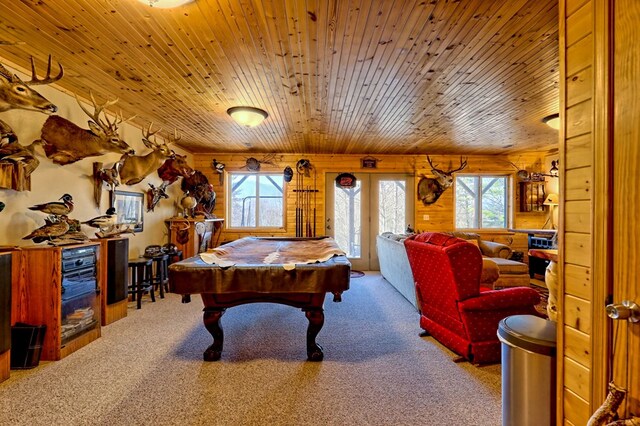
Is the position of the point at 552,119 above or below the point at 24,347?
above

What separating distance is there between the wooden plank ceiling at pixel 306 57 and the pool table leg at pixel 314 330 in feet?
7.36

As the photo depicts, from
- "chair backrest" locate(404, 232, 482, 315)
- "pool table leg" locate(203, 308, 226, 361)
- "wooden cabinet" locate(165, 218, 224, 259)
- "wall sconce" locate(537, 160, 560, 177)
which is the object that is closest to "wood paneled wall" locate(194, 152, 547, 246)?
"wall sconce" locate(537, 160, 560, 177)

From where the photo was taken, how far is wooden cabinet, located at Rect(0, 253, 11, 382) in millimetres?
2244

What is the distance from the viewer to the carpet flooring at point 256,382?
1.89 metres

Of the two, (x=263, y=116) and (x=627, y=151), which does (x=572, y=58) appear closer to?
(x=627, y=151)

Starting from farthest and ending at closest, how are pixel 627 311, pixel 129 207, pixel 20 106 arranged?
pixel 129 207 → pixel 20 106 → pixel 627 311

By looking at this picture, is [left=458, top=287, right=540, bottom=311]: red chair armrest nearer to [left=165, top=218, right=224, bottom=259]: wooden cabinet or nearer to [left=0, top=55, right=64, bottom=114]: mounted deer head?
[left=0, top=55, right=64, bottom=114]: mounted deer head

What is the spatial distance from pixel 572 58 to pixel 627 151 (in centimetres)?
49

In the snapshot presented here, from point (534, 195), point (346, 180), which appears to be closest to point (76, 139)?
point (346, 180)

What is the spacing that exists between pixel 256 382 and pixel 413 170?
580 cm

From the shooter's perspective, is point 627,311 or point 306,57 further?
point 306,57

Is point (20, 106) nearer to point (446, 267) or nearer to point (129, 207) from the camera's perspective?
point (129, 207)

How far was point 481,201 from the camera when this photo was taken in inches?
276

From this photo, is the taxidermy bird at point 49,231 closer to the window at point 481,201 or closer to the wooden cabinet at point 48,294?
the wooden cabinet at point 48,294
